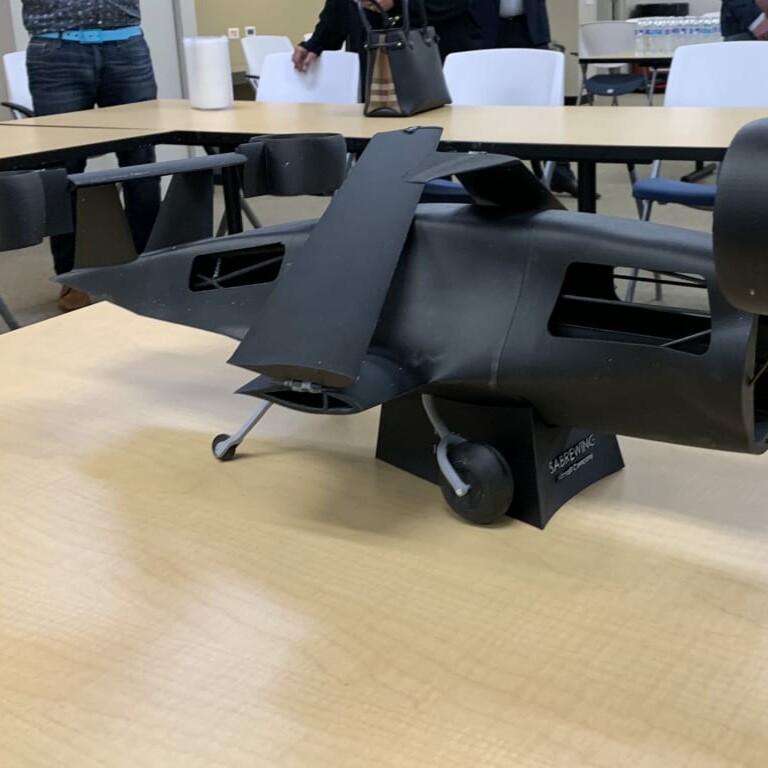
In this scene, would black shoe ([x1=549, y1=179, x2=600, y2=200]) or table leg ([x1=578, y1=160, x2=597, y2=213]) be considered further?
black shoe ([x1=549, y1=179, x2=600, y2=200])

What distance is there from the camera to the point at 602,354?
0.54 meters

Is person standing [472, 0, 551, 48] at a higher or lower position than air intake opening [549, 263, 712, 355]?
higher

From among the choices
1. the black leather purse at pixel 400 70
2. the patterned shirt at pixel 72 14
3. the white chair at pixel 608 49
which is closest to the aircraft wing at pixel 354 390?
the black leather purse at pixel 400 70

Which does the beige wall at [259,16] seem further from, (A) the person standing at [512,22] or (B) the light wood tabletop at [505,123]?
(B) the light wood tabletop at [505,123]

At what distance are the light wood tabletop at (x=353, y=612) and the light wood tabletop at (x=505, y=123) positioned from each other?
1148mm

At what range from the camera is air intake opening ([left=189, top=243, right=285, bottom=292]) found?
2.27ft

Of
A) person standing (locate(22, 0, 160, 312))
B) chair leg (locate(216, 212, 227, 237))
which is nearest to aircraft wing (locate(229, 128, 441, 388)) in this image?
chair leg (locate(216, 212, 227, 237))

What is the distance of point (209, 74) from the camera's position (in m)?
2.51

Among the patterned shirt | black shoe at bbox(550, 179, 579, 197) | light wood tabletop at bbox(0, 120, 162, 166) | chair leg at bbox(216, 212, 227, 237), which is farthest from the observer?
black shoe at bbox(550, 179, 579, 197)

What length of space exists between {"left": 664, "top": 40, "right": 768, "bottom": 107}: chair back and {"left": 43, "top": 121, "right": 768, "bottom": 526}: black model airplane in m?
2.27

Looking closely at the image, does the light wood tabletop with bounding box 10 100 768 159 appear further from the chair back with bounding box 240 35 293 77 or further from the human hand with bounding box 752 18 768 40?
the human hand with bounding box 752 18 768 40

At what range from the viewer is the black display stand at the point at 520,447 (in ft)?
1.95

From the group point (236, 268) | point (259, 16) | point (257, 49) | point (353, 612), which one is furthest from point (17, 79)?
point (353, 612)

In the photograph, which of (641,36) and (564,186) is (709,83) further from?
(641,36)
